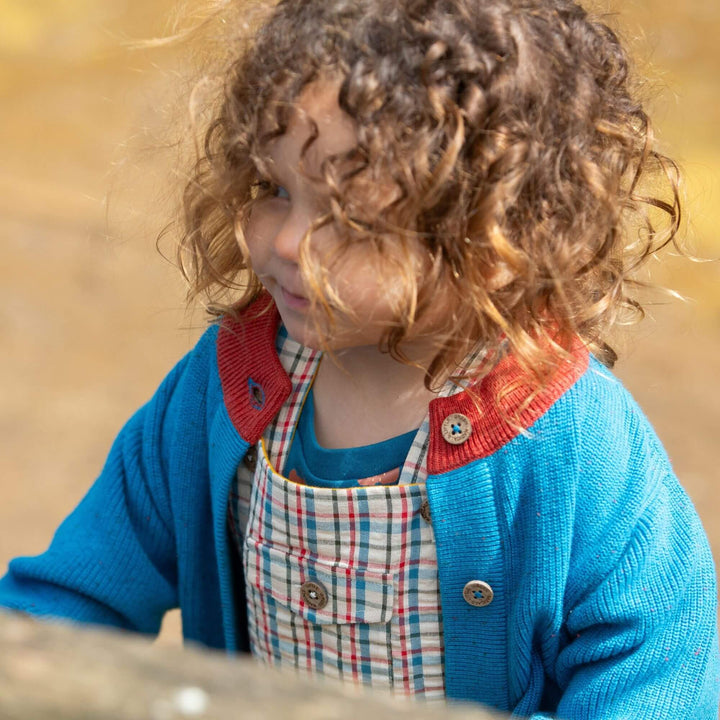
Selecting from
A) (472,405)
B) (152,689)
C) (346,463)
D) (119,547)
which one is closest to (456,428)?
(472,405)

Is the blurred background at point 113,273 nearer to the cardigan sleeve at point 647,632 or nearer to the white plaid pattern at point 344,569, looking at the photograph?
the white plaid pattern at point 344,569

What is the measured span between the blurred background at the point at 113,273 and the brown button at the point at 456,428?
52 cm

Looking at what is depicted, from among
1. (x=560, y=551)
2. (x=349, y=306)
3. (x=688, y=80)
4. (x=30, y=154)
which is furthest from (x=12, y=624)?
(x=688, y=80)

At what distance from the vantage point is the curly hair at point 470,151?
3.83ft

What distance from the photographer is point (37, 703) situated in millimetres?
644

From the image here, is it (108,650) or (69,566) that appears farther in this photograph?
(69,566)

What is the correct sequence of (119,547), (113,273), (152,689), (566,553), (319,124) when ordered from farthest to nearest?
1. (113,273)
2. (119,547)
3. (566,553)
4. (319,124)
5. (152,689)

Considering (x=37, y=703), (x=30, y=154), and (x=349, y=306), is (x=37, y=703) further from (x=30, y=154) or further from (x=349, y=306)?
(x=30, y=154)

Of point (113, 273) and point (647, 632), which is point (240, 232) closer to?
point (647, 632)

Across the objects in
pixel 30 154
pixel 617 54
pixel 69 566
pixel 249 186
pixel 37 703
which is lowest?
pixel 69 566

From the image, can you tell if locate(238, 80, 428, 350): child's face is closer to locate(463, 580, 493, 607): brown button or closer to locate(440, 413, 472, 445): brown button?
locate(440, 413, 472, 445): brown button

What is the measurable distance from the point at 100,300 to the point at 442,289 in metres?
2.70

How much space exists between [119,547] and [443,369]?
57cm

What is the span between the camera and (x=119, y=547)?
158cm
